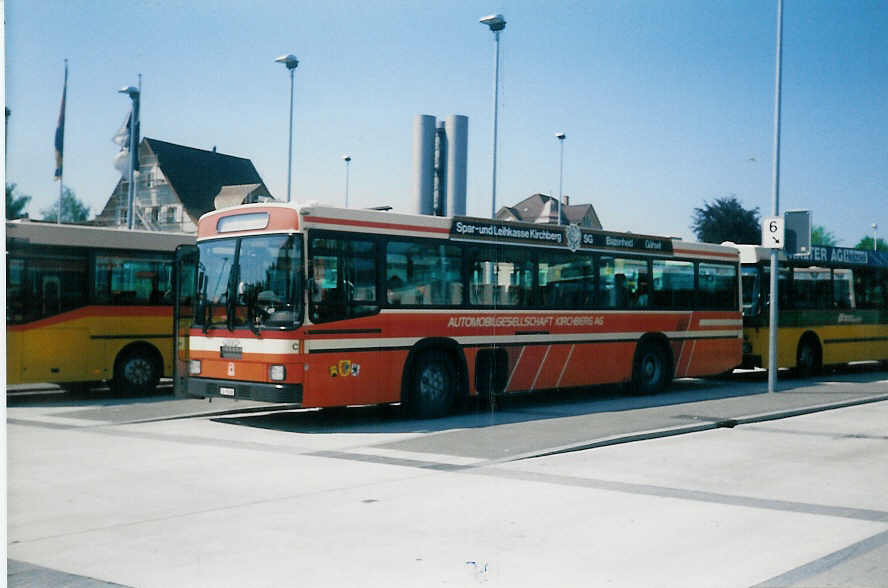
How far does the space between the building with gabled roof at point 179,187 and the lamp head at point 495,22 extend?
365cm

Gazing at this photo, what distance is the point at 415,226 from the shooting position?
Result: 13.9 metres

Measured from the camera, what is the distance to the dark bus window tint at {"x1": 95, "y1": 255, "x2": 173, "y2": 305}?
53.6 feet

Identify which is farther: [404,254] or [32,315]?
[32,315]

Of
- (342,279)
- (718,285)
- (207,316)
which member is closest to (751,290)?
(718,285)

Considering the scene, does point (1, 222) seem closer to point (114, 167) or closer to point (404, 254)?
point (114, 167)

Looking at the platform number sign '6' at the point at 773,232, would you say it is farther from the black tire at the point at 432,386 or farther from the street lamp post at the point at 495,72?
the black tire at the point at 432,386

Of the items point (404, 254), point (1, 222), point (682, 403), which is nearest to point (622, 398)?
point (682, 403)

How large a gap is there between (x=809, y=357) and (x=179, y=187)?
1447 cm

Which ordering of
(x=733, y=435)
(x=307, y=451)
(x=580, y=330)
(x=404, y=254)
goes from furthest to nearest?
(x=580, y=330), (x=404, y=254), (x=733, y=435), (x=307, y=451)

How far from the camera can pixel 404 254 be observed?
13.8 meters

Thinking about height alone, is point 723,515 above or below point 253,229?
below

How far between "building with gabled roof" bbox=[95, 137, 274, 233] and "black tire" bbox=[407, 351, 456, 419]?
3181mm

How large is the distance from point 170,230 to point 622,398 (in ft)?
28.0

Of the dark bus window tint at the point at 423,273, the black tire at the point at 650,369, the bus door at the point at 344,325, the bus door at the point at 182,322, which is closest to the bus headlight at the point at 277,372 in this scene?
the bus door at the point at 344,325
